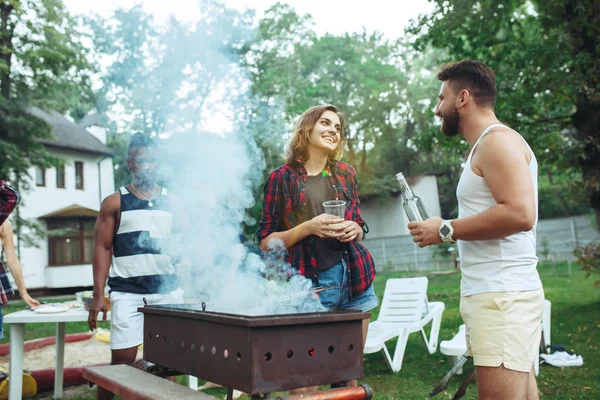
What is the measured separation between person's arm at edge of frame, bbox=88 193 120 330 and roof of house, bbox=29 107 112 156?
19.8 metres

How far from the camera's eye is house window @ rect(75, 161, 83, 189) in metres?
23.1

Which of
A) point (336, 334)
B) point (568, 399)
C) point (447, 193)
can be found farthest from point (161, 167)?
point (447, 193)

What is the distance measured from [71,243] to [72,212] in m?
1.40

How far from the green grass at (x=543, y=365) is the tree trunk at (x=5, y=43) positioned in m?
7.37

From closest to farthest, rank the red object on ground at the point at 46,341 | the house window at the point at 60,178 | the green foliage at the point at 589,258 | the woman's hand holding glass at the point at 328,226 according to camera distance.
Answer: the woman's hand holding glass at the point at 328,226, the red object on ground at the point at 46,341, the green foliage at the point at 589,258, the house window at the point at 60,178

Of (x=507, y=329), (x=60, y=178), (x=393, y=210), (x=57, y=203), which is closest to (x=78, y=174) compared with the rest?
(x=60, y=178)

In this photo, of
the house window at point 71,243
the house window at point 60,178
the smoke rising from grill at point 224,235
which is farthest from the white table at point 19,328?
the house window at point 60,178

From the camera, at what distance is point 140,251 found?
3605 millimetres

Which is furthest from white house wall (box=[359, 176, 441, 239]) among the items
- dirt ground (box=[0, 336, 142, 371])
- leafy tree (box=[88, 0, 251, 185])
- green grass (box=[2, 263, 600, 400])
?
leafy tree (box=[88, 0, 251, 185])

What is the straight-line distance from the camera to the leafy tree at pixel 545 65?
303 inches

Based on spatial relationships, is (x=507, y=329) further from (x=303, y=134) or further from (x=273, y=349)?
(x=303, y=134)

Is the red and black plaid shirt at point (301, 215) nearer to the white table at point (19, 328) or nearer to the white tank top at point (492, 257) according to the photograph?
the white tank top at point (492, 257)

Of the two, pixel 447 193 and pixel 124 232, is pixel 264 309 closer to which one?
pixel 124 232

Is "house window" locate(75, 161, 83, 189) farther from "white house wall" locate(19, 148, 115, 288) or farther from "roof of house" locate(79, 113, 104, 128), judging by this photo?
"roof of house" locate(79, 113, 104, 128)
